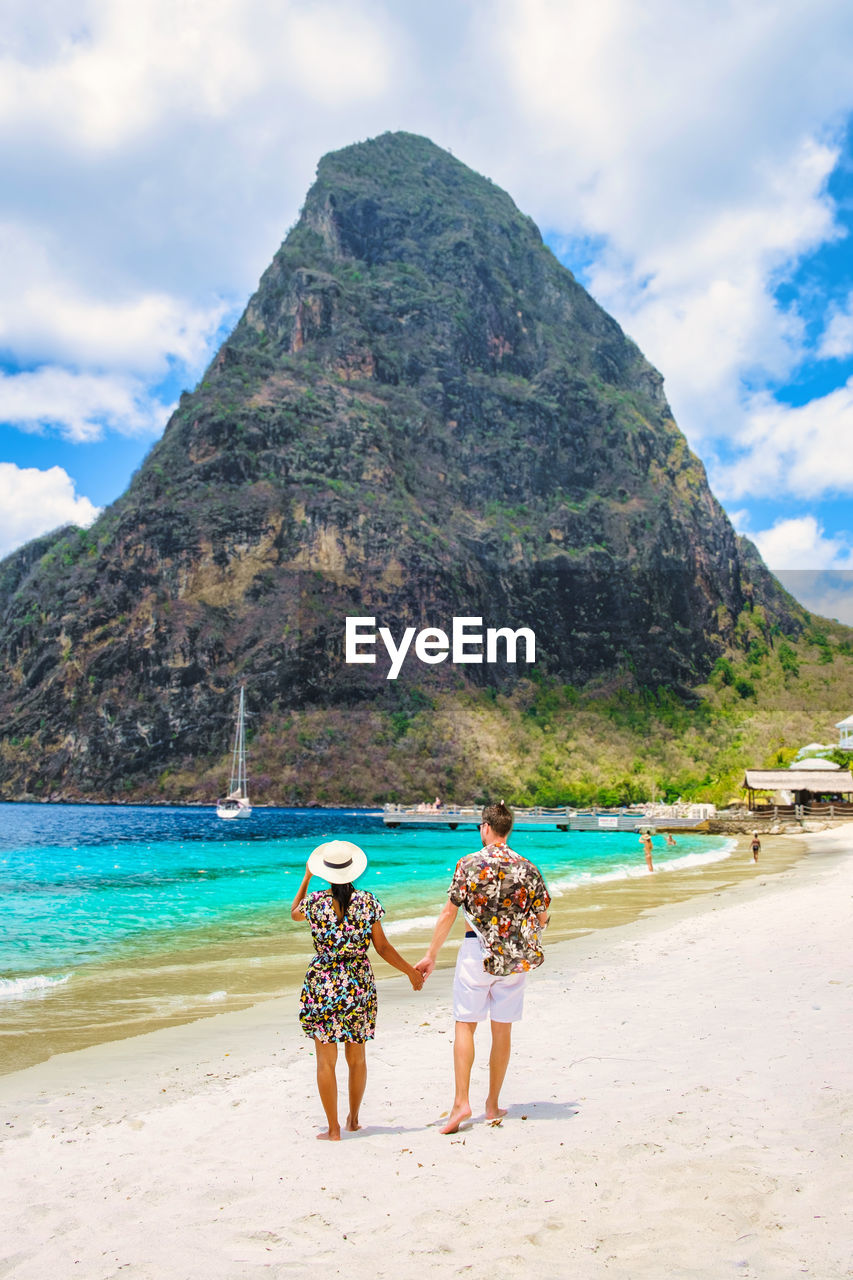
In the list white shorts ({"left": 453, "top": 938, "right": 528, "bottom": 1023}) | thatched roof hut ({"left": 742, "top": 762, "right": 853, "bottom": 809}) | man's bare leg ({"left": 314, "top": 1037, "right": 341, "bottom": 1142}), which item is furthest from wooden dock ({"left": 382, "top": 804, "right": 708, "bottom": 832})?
man's bare leg ({"left": 314, "top": 1037, "right": 341, "bottom": 1142})

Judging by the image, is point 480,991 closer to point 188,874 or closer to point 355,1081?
point 355,1081

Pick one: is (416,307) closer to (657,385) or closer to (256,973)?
(657,385)

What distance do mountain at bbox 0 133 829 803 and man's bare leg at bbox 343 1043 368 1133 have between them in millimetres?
98279

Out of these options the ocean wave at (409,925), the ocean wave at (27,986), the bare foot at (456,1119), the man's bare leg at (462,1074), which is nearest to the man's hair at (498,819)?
the man's bare leg at (462,1074)

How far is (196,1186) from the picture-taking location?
4992 mm

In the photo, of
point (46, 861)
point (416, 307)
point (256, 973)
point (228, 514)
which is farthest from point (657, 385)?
point (256, 973)

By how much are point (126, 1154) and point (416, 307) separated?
155002mm

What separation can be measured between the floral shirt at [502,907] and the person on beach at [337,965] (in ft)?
1.64

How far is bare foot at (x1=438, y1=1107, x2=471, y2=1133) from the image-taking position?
5508 mm

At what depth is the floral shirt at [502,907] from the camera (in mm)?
5652

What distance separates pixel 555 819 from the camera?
7819 cm

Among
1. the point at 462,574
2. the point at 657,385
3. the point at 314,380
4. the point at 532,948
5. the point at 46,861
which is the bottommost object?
the point at 46,861

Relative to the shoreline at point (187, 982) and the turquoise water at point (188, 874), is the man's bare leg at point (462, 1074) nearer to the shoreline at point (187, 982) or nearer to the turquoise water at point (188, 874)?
the shoreline at point (187, 982)

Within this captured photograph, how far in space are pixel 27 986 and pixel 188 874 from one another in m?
22.1
